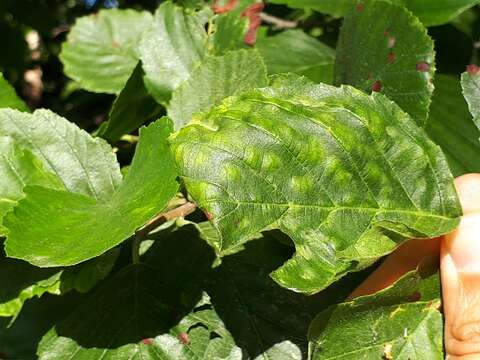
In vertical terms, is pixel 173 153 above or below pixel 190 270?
above

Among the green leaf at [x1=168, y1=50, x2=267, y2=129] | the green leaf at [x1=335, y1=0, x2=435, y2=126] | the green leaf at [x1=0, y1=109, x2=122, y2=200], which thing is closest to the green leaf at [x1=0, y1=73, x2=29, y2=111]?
the green leaf at [x1=0, y1=109, x2=122, y2=200]

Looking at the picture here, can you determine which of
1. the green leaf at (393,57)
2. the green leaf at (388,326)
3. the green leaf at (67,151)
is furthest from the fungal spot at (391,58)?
the green leaf at (67,151)

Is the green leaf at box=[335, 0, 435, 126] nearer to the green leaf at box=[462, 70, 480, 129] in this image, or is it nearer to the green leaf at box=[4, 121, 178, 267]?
the green leaf at box=[462, 70, 480, 129]

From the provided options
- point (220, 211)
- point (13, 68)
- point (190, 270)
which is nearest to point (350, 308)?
point (220, 211)

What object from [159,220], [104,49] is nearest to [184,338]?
[159,220]

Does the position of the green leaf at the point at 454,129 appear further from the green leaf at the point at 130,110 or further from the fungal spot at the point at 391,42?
the green leaf at the point at 130,110

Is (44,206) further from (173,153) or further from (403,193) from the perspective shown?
(403,193)
